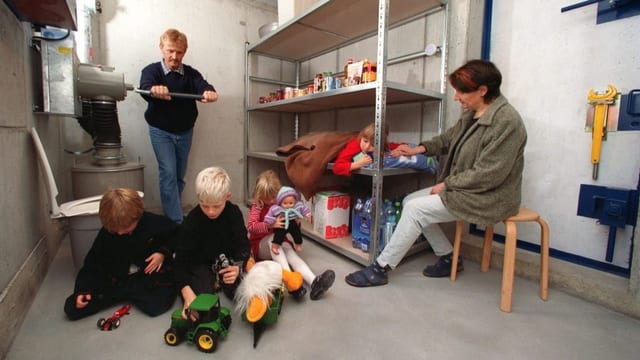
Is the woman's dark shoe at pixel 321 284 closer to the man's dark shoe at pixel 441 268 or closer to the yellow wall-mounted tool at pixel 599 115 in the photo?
the man's dark shoe at pixel 441 268

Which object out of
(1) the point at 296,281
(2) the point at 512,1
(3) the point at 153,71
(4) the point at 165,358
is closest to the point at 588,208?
(2) the point at 512,1

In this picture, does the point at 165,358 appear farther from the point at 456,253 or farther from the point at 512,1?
the point at 512,1

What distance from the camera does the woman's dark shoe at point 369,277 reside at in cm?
146

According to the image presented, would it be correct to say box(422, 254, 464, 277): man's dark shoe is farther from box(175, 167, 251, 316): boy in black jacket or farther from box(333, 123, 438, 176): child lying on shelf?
box(175, 167, 251, 316): boy in black jacket

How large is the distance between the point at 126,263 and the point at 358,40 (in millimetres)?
2130

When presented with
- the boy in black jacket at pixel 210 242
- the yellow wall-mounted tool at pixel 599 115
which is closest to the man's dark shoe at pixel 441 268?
the yellow wall-mounted tool at pixel 599 115

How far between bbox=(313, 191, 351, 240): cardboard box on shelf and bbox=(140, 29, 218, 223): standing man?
0.93m

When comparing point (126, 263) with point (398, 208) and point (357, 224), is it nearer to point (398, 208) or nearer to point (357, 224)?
point (357, 224)

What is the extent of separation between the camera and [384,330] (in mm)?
1126

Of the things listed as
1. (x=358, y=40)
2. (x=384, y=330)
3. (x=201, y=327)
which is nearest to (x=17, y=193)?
(x=201, y=327)

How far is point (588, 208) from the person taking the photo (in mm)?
1396

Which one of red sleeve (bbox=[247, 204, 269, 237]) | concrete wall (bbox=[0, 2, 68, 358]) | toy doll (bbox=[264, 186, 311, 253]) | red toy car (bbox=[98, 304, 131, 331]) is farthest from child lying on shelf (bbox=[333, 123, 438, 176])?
concrete wall (bbox=[0, 2, 68, 358])

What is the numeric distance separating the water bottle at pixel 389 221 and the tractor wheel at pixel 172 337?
1077 mm

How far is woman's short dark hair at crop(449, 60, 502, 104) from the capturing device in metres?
1.32
